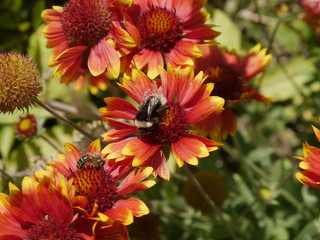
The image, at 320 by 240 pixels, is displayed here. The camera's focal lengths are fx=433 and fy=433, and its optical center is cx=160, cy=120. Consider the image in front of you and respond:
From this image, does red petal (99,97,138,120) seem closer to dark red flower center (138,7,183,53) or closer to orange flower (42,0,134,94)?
orange flower (42,0,134,94)

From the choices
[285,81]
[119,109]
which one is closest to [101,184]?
[119,109]

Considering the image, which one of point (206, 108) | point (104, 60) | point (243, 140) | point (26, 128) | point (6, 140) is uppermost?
point (104, 60)

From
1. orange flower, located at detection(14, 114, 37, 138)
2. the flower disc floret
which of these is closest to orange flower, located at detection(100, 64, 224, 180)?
the flower disc floret

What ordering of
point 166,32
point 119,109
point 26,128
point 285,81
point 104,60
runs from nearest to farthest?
1. point 119,109
2. point 104,60
3. point 166,32
4. point 26,128
5. point 285,81

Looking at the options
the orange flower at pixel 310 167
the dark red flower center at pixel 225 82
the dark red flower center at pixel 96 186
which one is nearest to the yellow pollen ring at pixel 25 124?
the dark red flower center at pixel 96 186

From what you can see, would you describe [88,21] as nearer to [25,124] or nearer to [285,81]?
[25,124]

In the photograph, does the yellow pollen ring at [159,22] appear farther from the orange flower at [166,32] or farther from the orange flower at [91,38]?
the orange flower at [91,38]
